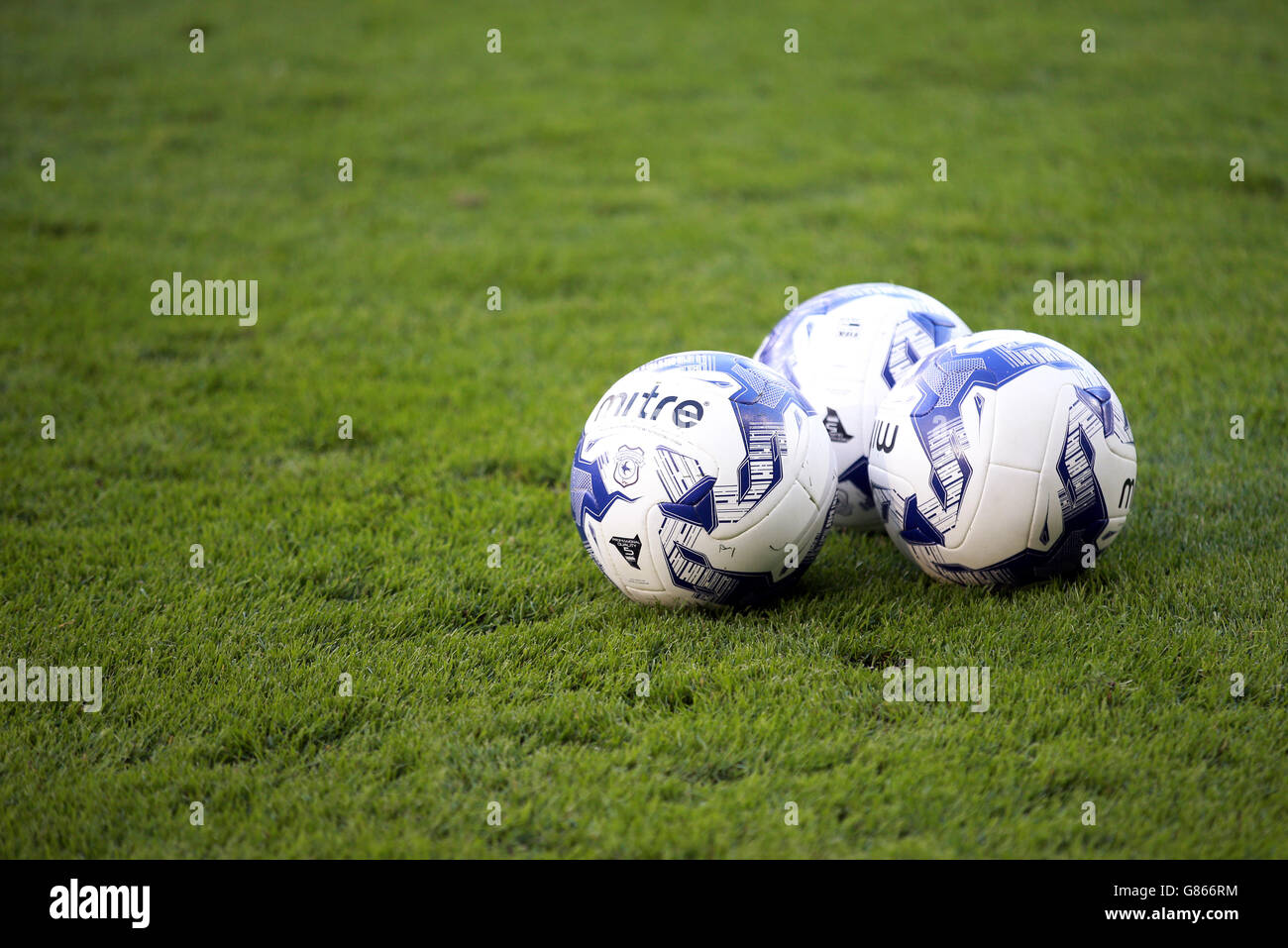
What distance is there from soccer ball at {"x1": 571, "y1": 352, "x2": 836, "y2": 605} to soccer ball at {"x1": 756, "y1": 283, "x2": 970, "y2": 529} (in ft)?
1.74

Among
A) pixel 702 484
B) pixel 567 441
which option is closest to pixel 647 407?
pixel 702 484

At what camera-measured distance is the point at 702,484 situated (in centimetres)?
416

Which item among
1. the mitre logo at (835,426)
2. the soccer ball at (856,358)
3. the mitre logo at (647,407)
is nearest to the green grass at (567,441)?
the soccer ball at (856,358)

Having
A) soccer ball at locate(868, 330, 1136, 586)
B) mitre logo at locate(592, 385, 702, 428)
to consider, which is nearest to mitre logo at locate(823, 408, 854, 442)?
soccer ball at locate(868, 330, 1136, 586)

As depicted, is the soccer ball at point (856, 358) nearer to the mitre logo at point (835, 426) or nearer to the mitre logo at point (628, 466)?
the mitre logo at point (835, 426)

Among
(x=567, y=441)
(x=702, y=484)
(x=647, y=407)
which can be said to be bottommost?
(x=567, y=441)

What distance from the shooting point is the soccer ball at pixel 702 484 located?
4.19m

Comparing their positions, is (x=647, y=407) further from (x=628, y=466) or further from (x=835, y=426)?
(x=835, y=426)

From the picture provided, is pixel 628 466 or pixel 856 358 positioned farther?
pixel 856 358

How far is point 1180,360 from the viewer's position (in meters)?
7.00

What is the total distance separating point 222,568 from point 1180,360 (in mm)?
6074

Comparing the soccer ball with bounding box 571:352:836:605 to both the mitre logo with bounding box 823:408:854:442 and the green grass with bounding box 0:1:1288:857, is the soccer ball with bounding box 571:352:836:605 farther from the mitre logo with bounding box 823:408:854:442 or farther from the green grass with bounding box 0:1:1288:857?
the mitre logo with bounding box 823:408:854:442

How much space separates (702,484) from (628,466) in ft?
1.04

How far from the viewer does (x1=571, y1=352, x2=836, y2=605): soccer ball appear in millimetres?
4191
